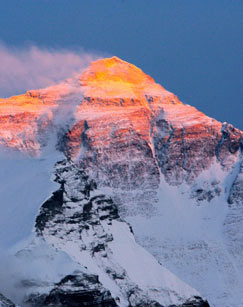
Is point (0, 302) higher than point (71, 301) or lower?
lower

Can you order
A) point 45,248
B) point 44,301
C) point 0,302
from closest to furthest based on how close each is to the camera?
1. point 0,302
2. point 44,301
3. point 45,248

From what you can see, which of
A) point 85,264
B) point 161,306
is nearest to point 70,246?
point 85,264

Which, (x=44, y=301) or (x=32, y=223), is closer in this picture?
(x=44, y=301)

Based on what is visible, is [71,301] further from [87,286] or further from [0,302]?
[0,302]

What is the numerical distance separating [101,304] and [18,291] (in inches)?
493

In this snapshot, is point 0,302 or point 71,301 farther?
point 71,301

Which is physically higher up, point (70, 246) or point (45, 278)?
point (70, 246)

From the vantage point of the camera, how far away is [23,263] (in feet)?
602

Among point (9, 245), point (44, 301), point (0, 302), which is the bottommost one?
point (0, 302)

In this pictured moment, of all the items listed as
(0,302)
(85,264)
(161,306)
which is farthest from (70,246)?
(0,302)

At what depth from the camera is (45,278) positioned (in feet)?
591

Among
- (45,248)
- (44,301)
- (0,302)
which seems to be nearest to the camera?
(0,302)

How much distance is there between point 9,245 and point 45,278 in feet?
39.5

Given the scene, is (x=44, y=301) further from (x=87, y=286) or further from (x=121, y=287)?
(x=121, y=287)
